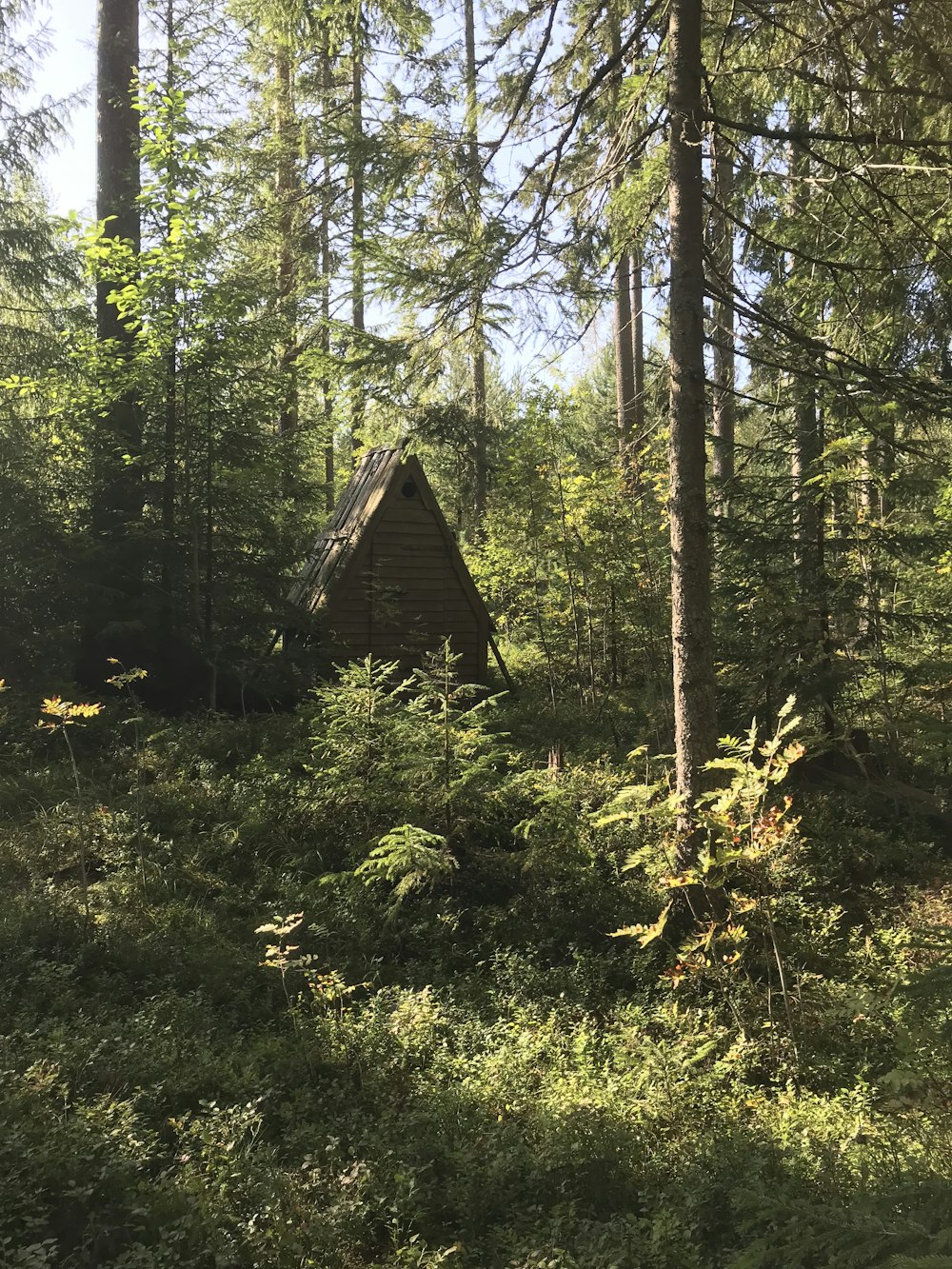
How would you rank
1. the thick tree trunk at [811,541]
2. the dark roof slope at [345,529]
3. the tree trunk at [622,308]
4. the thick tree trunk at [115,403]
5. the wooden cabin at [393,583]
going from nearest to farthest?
the tree trunk at [622,308], the thick tree trunk at [811,541], the thick tree trunk at [115,403], the wooden cabin at [393,583], the dark roof slope at [345,529]

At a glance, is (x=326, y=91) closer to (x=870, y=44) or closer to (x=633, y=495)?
(x=633, y=495)

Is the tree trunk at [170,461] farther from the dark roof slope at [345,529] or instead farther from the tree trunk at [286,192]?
the tree trunk at [286,192]

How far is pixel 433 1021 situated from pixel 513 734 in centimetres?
567

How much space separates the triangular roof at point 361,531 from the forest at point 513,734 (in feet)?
0.69

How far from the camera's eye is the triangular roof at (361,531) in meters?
10.8

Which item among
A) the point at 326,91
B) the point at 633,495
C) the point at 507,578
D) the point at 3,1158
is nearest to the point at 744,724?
the point at 633,495

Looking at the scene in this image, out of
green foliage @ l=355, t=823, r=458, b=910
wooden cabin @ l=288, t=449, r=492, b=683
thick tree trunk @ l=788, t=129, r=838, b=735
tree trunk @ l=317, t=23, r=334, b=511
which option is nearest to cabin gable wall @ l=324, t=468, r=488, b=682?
wooden cabin @ l=288, t=449, r=492, b=683

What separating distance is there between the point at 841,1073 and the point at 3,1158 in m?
4.34

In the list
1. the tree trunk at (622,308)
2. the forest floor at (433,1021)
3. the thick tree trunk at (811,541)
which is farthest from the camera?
the thick tree trunk at (811,541)

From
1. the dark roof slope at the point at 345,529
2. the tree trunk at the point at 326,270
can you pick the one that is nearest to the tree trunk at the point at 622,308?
the tree trunk at the point at 326,270

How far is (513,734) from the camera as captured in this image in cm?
1016

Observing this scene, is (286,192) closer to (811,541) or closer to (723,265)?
(723,265)

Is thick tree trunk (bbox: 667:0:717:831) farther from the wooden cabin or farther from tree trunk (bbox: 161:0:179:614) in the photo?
tree trunk (bbox: 161:0:179:614)

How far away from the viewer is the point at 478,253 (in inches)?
244
